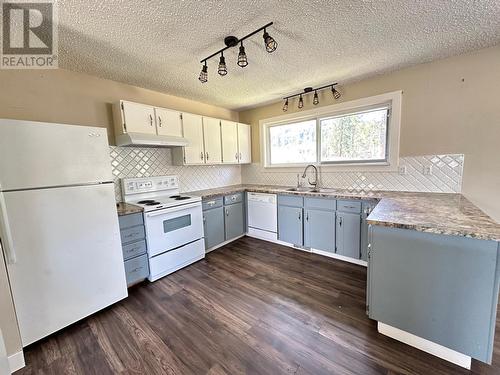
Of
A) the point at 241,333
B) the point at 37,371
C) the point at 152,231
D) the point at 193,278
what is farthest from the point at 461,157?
the point at 37,371

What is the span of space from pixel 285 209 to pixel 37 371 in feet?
9.18

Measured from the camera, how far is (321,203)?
279 centimetres

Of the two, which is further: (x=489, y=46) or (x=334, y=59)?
(x=334, y=59)

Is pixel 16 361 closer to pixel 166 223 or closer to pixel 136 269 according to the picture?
pixel 136 269

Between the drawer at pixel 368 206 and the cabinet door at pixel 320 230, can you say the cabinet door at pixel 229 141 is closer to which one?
the cabinet door at pixel 320 230

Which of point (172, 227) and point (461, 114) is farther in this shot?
point (172, 227)

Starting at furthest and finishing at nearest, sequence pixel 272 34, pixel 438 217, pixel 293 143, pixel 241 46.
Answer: pixel 293 143, pixel 272 34, pixel 241 46, pixel 438 217

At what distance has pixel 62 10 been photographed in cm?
134

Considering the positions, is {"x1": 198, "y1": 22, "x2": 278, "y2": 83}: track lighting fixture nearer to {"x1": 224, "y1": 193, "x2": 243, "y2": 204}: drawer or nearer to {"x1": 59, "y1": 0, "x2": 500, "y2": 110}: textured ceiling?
{"x1": 59, "y1": 0, "x2": 500, "y2": 110}: textured ceiling

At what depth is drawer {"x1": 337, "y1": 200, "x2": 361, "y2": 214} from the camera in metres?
2.50

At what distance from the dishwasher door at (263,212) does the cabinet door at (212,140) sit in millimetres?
848

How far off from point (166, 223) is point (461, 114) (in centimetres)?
348

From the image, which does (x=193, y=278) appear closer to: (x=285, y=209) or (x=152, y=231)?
(x=152, y=231)

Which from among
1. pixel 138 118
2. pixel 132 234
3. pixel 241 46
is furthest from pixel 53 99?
pixel 241 46
